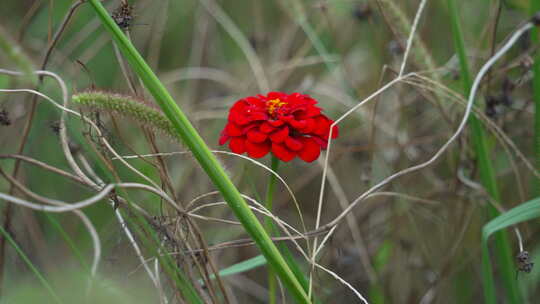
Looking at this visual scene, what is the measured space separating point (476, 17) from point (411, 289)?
27.9 inches

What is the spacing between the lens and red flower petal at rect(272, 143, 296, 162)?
561 mm

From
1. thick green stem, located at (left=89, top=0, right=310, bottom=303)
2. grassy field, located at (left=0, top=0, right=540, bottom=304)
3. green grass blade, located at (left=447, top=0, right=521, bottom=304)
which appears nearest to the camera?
thick green stem, located at (left=89, top=0, right=310, bottom=303)

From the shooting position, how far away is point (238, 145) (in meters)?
0.58

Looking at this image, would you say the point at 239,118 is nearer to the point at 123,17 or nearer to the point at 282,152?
the point at 282,152

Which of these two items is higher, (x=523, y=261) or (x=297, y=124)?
(x=297, y=124)

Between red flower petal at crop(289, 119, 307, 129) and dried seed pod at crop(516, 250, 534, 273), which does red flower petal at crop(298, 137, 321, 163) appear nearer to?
red flower petal at crop(289, 119, 307, 129)

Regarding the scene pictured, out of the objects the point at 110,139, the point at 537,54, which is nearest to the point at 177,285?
the point at 110,139

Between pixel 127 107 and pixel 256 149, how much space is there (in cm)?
14

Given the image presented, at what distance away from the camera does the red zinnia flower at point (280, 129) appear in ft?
1.87

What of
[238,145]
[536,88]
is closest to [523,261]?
[536,88]

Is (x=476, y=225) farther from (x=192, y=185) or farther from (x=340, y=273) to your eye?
(x=192, y=185)

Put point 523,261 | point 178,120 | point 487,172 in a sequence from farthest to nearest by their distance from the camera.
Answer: point 487,172
point 523,261
point 178,120

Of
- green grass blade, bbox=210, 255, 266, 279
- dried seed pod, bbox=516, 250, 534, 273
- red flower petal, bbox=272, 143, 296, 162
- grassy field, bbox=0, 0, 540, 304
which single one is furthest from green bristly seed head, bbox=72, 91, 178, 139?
dried seed pod, bbox=516, 250, 534, 273

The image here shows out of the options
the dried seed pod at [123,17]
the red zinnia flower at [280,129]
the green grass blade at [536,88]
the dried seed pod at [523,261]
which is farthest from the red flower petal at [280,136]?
the green grass blade at [536,88]
